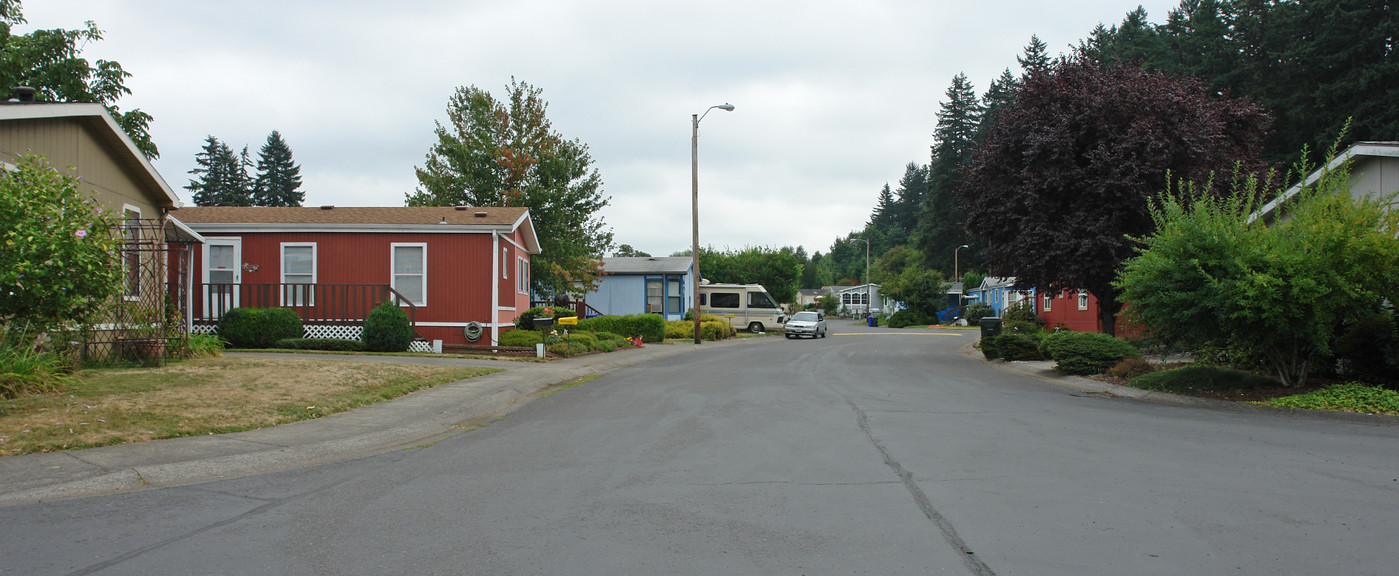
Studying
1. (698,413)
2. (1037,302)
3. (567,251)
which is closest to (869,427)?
(698,413)

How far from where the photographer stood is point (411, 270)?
23406 millimetres

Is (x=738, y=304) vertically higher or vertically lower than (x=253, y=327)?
higher

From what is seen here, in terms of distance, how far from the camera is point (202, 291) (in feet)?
74.0

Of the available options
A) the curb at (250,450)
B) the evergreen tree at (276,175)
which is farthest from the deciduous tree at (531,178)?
the evergreen tree at (276,175)

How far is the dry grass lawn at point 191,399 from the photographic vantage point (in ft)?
28.1

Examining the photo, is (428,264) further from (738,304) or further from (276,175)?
(276,175)

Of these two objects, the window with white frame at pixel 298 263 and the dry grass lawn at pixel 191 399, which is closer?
the dry grass lawn at pixel 191 399

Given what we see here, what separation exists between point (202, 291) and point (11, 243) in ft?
48.7

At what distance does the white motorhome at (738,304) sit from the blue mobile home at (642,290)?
196cm

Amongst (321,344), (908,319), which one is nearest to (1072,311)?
(908,319)

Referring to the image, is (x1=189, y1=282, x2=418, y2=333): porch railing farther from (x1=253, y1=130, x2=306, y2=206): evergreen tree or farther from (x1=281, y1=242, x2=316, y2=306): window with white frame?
(x1=253, y1=130, x2=306, y2=206): evergreen tree

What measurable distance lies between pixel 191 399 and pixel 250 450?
2785 mm

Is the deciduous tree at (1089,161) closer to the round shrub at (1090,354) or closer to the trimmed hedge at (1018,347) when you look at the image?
the trimmed hedge at (1018,347)

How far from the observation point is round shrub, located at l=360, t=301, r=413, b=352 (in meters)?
20.4
